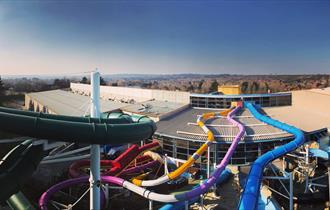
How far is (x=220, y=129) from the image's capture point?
71.1 ft

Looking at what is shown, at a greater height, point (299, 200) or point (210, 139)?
point (210, 139)

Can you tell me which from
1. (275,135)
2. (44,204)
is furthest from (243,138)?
(44,204)

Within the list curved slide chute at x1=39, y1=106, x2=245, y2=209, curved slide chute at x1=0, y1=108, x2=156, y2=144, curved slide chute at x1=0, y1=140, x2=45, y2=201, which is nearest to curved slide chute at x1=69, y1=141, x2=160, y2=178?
curved slide chute at x1=39, y1=106, x2=245, y2=209

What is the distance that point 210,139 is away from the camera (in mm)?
Result: 19078

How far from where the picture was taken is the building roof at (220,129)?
2042 cm

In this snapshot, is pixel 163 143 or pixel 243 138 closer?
pixel 243 138

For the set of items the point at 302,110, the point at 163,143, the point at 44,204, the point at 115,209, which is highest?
the point at 302,110

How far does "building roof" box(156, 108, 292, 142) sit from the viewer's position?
20422 millimetres

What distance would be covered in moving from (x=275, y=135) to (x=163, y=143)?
27.2 feet

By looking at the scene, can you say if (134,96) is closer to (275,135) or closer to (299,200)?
(275,135)

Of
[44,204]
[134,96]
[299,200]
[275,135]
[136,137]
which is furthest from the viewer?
[134,96]

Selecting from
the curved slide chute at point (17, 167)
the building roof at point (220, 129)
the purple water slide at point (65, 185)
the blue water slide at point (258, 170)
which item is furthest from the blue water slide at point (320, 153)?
the curved slide chute at point (17, 167)

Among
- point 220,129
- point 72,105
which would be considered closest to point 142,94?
point 72,105

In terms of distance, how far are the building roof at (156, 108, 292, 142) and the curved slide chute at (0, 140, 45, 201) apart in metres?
11.3
